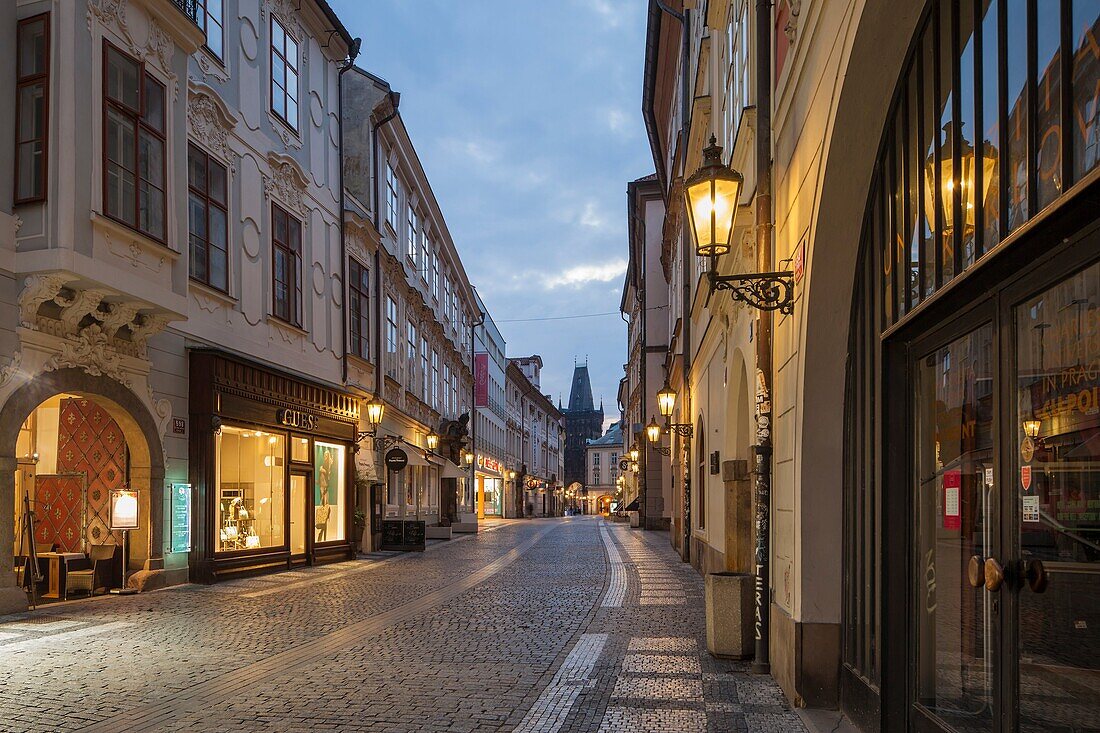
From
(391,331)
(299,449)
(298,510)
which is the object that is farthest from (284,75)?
(391,331)

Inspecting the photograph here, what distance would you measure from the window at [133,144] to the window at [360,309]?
10544 mm

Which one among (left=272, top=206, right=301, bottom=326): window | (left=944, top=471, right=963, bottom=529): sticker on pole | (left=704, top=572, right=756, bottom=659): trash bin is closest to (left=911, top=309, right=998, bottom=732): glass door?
(left=944, top=471, right=963, bottom=529): sticker on pole

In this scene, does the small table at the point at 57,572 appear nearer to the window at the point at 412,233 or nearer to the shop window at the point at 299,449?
the shop window at the point at 299,449

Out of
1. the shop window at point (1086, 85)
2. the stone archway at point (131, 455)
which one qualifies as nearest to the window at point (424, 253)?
the stone archway at point (131, 455)

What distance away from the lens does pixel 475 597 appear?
48.6 feet

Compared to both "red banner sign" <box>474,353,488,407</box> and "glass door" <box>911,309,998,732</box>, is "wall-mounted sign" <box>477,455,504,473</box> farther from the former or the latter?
"glass door" <box>911,309,998,732</box>

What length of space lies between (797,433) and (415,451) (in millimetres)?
25759

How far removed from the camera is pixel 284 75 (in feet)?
68.9

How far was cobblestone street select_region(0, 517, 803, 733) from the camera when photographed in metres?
6.80

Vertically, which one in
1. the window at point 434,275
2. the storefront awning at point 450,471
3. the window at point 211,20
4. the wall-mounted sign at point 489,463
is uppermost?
the window at point 211,20

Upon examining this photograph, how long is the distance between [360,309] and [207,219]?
347 inches

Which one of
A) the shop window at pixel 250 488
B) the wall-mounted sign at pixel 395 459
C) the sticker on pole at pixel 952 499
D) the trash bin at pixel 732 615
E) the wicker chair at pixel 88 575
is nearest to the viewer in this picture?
the sticker on pole at pixel 952 499

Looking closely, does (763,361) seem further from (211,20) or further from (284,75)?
(284,75)

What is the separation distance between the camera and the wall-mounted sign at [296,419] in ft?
64.5
